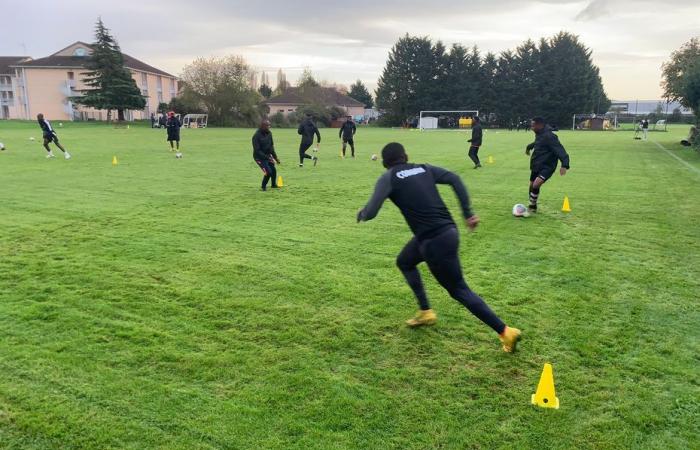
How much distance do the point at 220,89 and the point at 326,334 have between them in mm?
64688

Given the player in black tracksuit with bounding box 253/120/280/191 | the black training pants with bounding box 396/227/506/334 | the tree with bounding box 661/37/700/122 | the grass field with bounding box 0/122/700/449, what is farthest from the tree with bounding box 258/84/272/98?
the black training pants with bounding box 396/227/506/334

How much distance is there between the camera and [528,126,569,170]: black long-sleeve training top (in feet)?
34.2

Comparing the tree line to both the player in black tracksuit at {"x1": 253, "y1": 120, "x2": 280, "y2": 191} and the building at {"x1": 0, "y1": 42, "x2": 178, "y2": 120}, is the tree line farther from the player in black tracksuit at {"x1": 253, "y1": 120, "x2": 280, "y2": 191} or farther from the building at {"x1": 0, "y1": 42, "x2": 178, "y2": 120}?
the player in black tracksuit at {"x1": 253, "y1": 120, "x2": 280, "y2": 191}

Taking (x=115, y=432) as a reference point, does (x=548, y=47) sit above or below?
above

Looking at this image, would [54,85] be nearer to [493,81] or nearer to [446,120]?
[446,120]

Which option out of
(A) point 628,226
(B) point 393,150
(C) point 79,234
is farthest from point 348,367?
(A) point 628,226

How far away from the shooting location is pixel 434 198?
15.4 ft

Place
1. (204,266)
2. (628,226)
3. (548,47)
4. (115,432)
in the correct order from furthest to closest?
(548,47) → (628,226) → (204,266) → (115,432)

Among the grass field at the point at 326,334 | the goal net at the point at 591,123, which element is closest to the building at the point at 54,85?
the goal net at the point at 591,123

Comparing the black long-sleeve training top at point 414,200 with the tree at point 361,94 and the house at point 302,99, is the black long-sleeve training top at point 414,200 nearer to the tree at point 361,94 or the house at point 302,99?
the house at point 302,99

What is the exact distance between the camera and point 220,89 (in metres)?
64.9

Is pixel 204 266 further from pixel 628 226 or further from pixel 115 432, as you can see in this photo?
pixel 628 226

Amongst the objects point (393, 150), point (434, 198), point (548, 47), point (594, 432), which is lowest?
point (594, 432)

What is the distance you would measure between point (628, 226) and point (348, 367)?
24.9 feet
